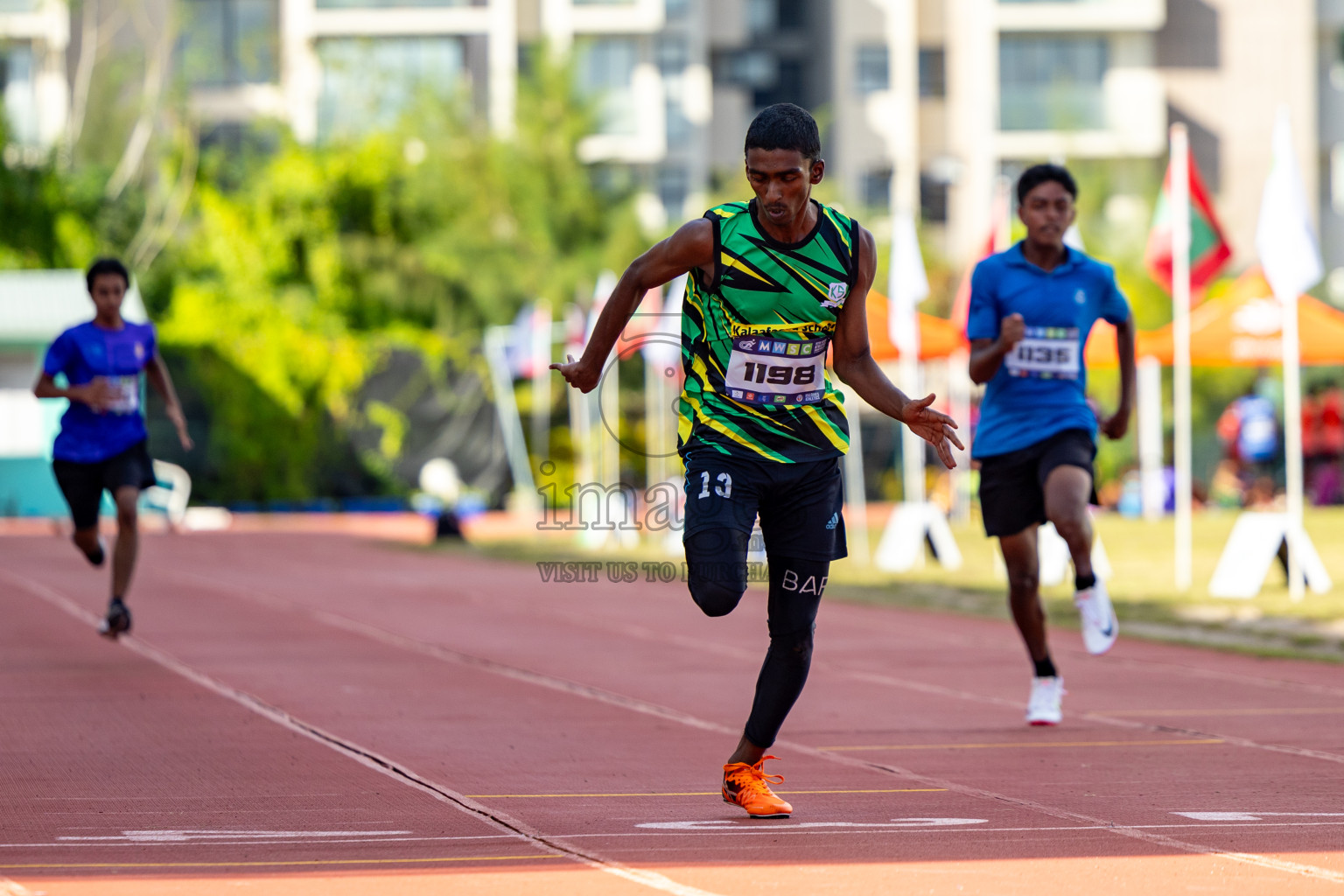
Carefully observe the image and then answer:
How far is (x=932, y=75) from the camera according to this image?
4900cm

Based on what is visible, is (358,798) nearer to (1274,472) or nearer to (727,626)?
(727,626)

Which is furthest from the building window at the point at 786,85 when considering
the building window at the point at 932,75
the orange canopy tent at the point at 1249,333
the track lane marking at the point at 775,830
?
the track lane marking at the point at 775,830

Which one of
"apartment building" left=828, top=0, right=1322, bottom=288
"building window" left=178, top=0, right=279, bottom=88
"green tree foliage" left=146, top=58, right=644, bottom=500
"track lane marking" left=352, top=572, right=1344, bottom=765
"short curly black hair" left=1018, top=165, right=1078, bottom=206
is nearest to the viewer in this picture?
Result: "track lane marking" left=352, top=572, right=1344, bottom=765

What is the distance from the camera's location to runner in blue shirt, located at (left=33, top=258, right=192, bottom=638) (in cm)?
1029

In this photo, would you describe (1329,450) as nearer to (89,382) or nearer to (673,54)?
(89,382)

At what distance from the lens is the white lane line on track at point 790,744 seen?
480cm

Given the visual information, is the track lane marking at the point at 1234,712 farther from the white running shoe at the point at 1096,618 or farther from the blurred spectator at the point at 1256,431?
the blurred spectator at the point at 1256,431

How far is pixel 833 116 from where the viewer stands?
4831 cm

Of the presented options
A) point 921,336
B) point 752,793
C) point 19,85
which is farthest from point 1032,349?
point 19,85

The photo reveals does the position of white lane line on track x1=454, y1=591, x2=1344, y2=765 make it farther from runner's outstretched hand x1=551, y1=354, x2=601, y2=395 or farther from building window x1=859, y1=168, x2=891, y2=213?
building window x1=859, y1=168, x2=891, y2=213

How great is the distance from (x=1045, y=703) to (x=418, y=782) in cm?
276

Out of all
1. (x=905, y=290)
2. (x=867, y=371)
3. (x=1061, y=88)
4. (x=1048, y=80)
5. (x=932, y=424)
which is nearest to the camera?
(x=932, y=424)

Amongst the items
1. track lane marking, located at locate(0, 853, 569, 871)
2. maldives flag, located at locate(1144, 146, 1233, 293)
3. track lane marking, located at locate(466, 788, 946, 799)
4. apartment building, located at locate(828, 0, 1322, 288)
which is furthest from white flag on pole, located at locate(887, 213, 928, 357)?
apartment building, located at locate(828, 0, 1322, 288)

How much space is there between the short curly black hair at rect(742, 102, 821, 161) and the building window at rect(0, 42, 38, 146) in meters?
44.3
